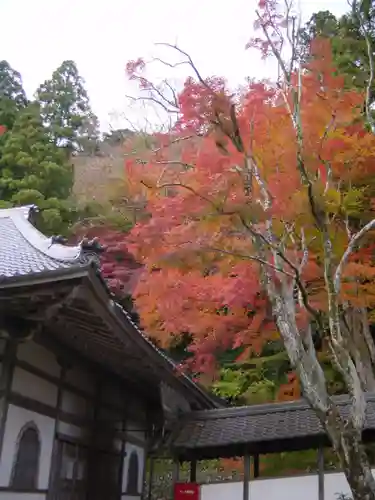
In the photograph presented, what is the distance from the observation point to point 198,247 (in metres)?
9.10

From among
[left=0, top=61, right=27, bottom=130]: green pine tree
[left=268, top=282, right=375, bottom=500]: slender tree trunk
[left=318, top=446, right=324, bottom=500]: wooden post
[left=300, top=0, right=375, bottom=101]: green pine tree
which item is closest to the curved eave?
[left=268, top=282, right=375, bottom=500]: slender tree trunk

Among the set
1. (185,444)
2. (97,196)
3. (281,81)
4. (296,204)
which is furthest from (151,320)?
(97,196)

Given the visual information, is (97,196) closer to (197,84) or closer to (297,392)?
(297,392)

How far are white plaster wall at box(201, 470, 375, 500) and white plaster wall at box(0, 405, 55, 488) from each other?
11.0ft

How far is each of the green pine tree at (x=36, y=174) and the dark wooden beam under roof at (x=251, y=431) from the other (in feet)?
42.0

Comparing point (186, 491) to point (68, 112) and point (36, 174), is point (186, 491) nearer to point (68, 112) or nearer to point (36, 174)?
point (36, 174)

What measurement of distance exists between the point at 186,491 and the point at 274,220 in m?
4.67

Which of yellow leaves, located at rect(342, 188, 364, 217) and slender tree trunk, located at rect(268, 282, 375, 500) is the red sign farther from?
yellow leaves, located at rect(342, 188, 364, 217)

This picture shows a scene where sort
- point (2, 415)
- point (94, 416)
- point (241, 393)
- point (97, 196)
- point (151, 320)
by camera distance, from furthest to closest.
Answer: point (97, 196)
point (241, 393)
point (151, 320)
point (94, 416)
point (2, 415)

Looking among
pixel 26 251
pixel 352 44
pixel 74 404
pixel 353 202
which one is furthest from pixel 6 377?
pixel 352 44

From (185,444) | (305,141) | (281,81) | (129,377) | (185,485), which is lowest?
(185,485)

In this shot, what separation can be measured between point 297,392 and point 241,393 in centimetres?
186

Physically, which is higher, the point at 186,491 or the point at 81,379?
the point at 81,379

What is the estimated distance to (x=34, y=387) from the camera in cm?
688
